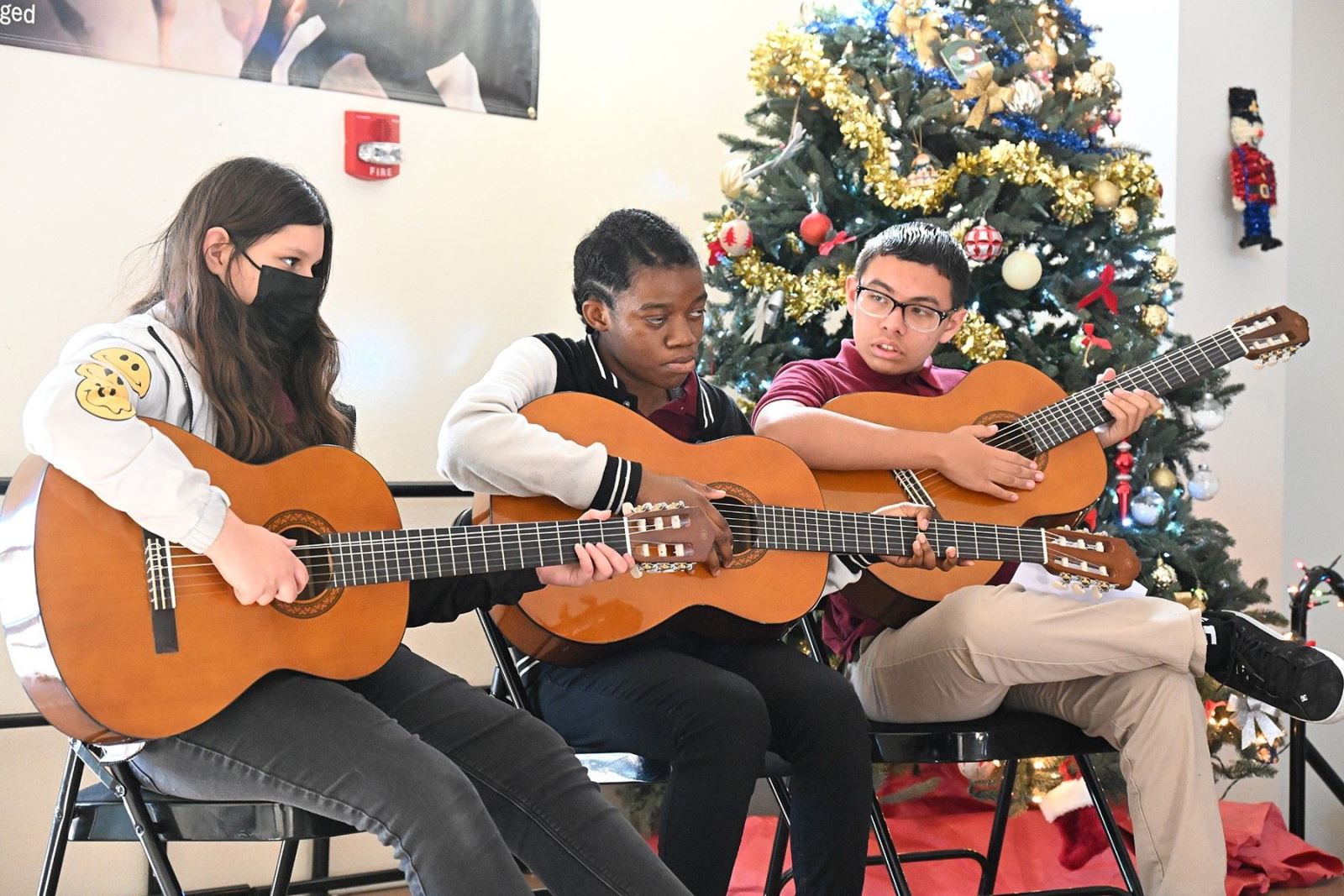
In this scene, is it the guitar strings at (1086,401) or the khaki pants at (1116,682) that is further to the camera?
the guitar strings at (1086,401)

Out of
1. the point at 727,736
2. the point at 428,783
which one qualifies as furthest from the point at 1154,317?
the point at 428,783

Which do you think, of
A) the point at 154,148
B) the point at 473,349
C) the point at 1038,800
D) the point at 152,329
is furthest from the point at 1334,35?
the point at 152,329

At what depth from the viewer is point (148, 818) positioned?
166cm

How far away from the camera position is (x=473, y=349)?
3.29 meters

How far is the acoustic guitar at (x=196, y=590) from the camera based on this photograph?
150 cm

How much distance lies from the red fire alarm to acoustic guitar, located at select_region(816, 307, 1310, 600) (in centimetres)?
136

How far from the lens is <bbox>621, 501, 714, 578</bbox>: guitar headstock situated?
6.36 ft

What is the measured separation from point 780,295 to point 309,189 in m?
1.46

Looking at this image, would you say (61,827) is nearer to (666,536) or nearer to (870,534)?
(666,536)

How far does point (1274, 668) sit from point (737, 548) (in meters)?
0.94

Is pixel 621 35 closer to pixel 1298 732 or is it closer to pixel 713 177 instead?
pixel 713 177

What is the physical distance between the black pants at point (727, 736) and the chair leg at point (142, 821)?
0.63m

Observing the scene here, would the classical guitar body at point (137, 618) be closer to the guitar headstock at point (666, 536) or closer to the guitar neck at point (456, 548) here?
the guitar neck at point (456, 548)

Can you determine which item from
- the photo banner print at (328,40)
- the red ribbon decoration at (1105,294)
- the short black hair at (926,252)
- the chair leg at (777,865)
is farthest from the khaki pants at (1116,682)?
the photo banner print at (328,40)
